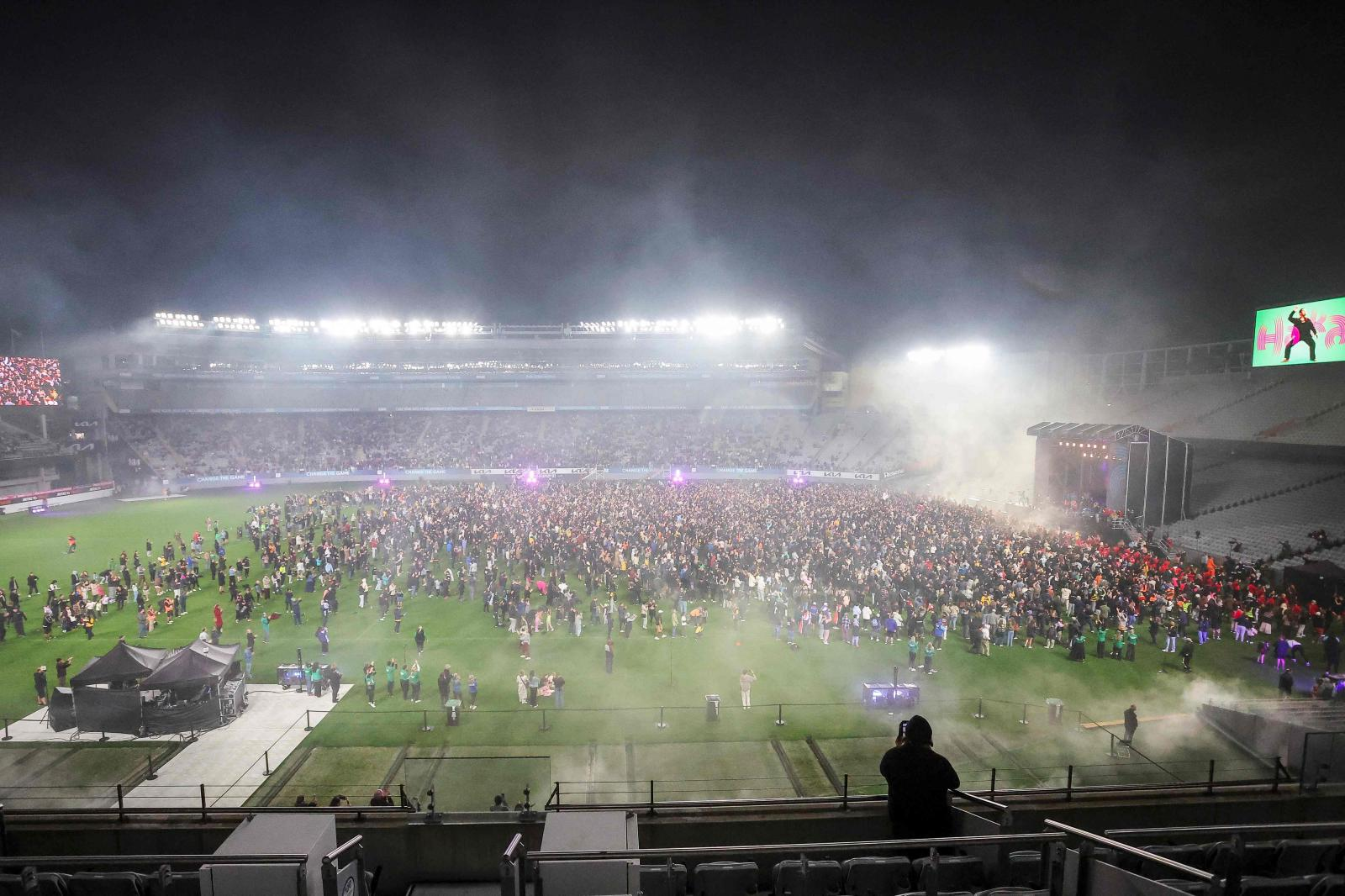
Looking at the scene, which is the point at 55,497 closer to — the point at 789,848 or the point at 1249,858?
the point at 789,848

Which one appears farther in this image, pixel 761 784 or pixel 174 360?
pixel 174 360

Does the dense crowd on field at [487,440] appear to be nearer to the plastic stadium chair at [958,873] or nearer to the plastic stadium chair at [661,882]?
the plastic stadium chair at [661,882]

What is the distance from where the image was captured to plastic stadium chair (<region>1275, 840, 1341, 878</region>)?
4.61 meters

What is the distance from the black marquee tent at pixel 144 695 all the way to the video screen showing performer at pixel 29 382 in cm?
4850

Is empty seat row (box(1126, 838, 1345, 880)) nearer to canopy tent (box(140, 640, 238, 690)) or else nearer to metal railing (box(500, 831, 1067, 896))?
metal railing (box(500, 831, 1067, 896))

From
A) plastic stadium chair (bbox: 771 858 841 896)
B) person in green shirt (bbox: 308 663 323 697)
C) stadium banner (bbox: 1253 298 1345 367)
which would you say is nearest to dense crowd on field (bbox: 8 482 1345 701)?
person in green shirt (bbox: 308 663 323 697)

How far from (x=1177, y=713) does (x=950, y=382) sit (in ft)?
122

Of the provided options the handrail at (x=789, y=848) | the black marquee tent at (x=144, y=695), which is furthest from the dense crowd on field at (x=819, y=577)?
the handrail at (x=789, y=848)

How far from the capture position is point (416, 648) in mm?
15883

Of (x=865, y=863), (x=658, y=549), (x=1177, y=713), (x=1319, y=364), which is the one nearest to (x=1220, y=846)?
(x=865, y=863)

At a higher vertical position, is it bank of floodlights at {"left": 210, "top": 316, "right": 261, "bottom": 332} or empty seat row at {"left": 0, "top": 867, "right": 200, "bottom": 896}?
bank of floodlights at {"left": 210, "top": 316, "right": 261, "bottom": 332}

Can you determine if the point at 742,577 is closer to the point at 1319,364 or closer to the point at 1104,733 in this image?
the point at 1104,733

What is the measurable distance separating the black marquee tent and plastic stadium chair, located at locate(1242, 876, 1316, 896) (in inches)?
577

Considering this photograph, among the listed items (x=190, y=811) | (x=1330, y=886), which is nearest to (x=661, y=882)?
(x=1330, y=886)
